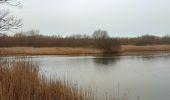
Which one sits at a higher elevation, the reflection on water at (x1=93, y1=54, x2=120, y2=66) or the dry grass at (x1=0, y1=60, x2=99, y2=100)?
the dry grass at (x1=0, y1=60, x2=99, y2=100)

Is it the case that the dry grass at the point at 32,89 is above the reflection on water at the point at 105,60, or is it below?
above

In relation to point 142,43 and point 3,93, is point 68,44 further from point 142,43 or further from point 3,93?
point 3,93

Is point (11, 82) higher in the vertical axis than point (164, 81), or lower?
higher

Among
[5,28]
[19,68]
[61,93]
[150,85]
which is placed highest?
[5,28]

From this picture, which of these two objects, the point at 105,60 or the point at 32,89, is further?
the point at 105,60

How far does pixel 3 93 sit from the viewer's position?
337 cm

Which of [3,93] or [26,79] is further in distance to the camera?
[26,79]

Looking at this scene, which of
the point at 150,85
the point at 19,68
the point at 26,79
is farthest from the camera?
the point at 150,85

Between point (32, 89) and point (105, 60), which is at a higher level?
point (32, 89)

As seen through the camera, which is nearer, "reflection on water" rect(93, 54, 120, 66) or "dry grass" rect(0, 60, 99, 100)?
"dry grass" rect(0, 60, 99, 100)

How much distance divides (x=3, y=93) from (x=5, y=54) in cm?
328

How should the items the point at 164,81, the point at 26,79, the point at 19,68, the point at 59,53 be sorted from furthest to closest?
the point at 59,53 < the point at 164,81 < the point at 19,68 < the point at 26,79

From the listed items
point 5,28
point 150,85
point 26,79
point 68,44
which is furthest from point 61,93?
point 68,44

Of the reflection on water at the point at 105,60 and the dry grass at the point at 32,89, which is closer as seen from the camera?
the dry grass at the point at 32,89
